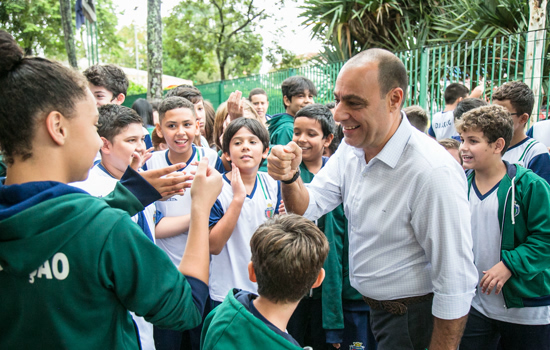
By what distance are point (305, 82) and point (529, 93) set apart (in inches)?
92.8

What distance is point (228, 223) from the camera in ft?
8.95

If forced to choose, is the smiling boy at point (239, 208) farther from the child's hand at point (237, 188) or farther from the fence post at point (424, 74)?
the fence post at point (424, 74)

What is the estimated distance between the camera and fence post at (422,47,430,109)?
7.41 meters

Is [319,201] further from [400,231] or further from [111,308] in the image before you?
[111,308]

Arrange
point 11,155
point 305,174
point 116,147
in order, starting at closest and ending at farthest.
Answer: point 11,155 → point 116,147 → point 305,174

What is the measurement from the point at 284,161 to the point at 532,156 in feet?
8.46

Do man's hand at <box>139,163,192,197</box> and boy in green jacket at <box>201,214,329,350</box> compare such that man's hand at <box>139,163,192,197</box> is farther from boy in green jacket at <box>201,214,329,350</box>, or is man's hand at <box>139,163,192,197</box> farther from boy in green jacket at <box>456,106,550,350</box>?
boy in green jacket at <box>456,106,550,350</box>

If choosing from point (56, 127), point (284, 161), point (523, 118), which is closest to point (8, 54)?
point (56, 127)

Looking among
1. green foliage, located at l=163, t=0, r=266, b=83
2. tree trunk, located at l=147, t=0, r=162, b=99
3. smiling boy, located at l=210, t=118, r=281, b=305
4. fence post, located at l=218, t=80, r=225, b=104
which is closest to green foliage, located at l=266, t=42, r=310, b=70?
green foliage, located at l=163, t=0, r=266, b=83

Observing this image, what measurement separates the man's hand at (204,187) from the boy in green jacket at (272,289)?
27 centimetres

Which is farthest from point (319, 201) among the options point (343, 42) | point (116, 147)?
point (343, 42)

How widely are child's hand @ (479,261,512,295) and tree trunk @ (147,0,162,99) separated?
7725 mm

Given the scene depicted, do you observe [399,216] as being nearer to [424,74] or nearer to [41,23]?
[424,74]

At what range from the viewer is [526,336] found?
2594 mm
